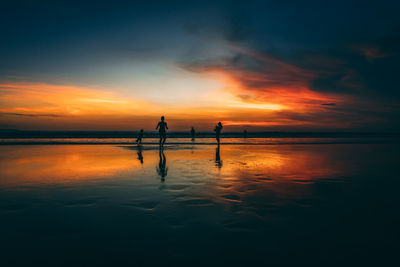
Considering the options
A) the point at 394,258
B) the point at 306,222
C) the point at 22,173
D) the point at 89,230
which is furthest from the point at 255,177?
the point at 22,173

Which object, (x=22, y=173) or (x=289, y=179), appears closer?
(x=289, y=179)

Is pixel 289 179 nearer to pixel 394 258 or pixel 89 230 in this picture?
pixel 394 258

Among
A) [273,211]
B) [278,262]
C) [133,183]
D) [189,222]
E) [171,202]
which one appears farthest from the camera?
→ [133,183]

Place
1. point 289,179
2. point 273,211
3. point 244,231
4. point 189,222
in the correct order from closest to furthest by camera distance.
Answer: point 244,231 → point 189,222 → point 273,211 → point 289,179

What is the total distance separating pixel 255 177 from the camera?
28.3 ft

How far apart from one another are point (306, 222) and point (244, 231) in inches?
50.4

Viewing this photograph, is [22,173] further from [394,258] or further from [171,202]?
[394,258]

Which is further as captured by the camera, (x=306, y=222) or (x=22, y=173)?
(x=22, y=173)

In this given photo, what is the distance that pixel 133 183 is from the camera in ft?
A: 24.8

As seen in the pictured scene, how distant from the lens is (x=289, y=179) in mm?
8328

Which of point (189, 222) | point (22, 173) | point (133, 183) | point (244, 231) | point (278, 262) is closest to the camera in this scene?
point (278, 262)

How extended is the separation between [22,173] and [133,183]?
4817 mm

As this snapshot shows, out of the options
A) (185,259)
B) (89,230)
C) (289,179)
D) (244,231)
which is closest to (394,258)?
(244,231)

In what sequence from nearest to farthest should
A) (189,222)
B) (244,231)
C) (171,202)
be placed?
(244,231), (189,222), (171,202)
